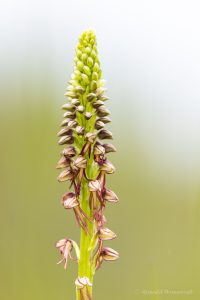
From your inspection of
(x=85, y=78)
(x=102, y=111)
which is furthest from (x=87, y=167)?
(x=85, y=78)

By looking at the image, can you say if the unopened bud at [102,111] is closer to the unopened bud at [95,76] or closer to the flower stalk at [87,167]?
the flower stalk at [87,167]

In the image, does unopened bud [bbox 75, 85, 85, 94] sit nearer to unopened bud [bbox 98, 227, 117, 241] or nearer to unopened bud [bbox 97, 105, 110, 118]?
unopened bud [bbox 97, 105, 110, 118]

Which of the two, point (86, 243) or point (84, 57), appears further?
point (84, 57)

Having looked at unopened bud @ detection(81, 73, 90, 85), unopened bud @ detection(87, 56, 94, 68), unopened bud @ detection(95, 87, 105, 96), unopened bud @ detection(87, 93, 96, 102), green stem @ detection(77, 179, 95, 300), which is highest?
unopened bud @ detection(87, 56, 94, 68)

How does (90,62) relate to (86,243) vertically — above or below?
above

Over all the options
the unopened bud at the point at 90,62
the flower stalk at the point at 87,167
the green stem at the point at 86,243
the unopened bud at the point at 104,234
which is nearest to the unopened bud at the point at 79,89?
the flower stalk at the point at 87,167

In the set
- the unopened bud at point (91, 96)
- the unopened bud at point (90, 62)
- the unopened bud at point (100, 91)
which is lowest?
the unopened bud at point (91, 96)

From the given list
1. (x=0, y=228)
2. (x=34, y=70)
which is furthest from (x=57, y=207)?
(x=34, y=70)

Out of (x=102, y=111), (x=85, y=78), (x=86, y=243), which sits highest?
(x=85, y=78)

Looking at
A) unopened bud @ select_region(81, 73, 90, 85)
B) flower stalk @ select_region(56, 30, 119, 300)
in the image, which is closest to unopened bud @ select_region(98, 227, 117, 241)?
flower stalk @ select_region(56, 30, 119, 300)

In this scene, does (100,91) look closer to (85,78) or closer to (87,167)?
(85,78)
